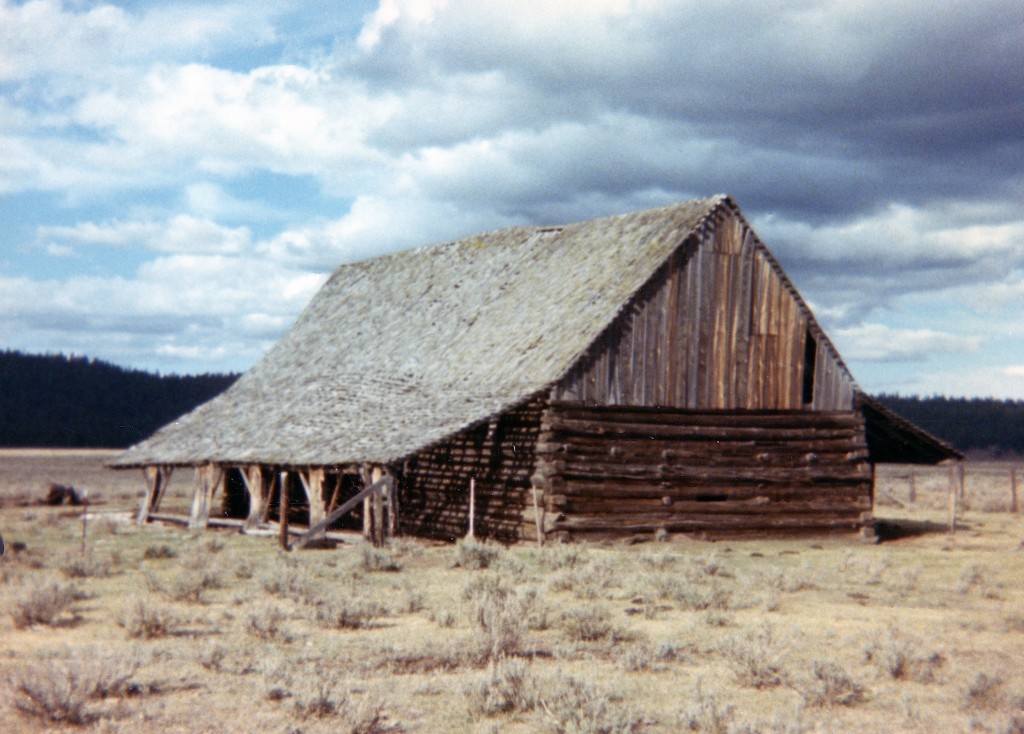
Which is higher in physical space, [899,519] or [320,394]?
[320,394]

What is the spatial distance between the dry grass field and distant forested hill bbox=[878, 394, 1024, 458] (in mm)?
93451

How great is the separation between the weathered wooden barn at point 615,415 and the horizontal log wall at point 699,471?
3 cm

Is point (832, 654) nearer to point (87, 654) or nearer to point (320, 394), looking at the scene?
point (87, 654)

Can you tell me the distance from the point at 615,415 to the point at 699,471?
232cm

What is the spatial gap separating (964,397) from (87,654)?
14034 centimetres

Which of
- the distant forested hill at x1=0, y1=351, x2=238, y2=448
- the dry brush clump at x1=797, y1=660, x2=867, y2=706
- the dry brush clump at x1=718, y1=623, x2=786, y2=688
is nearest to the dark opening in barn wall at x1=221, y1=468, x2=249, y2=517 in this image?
the dry brush clump at x1=718, y1=623, x2=786, y2=688

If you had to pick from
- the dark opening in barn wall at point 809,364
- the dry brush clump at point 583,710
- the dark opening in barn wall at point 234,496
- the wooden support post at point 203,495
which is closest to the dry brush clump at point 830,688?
the dry brush clump at point 583,710

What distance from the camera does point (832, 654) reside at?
11.4 metres

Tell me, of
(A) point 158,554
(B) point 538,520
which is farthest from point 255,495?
(B) point 538,520

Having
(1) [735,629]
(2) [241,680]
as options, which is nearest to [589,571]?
(1) [735,629]

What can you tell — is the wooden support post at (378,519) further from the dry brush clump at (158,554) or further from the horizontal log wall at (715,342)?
the horizontal log wall at (715,342)

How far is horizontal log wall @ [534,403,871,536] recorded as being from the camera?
72.7 ft

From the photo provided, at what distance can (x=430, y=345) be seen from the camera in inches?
1108

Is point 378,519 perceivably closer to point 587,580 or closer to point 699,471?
point 587,580
